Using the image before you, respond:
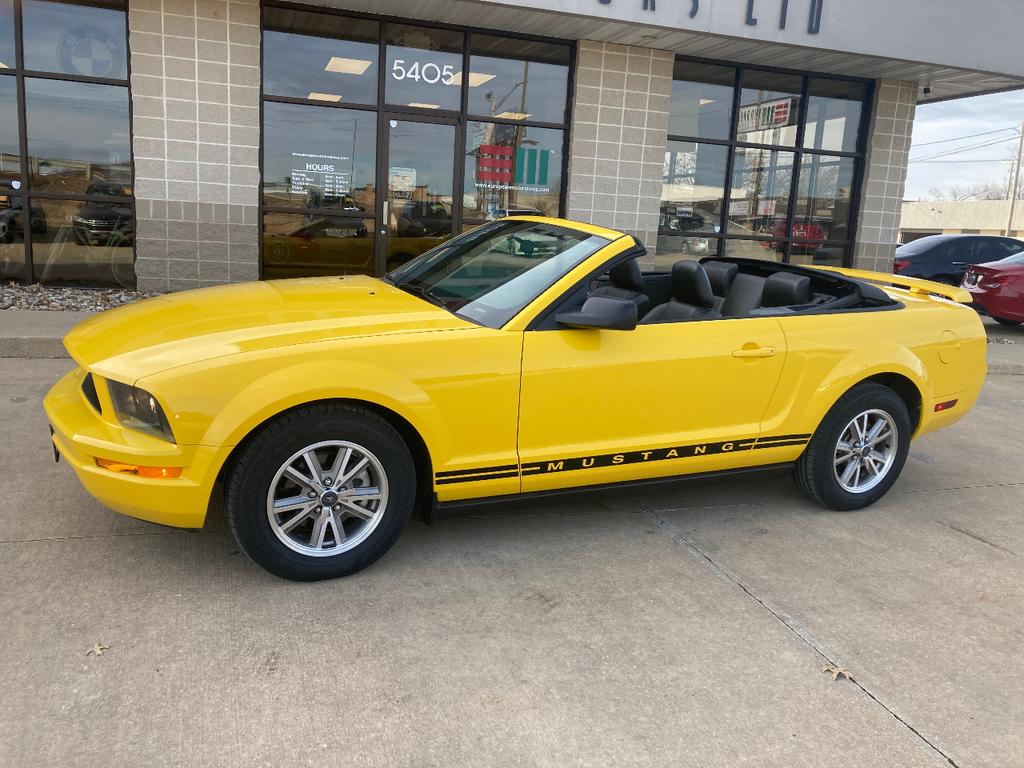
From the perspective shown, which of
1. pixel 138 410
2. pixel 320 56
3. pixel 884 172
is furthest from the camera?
pixel 884 172

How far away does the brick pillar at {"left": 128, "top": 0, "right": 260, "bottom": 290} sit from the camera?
32.2 ft

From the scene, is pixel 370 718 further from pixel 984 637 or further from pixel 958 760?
pixel 984 637

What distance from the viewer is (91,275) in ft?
34.7

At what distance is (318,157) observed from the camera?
10.8 m

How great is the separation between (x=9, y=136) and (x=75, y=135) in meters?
0.74

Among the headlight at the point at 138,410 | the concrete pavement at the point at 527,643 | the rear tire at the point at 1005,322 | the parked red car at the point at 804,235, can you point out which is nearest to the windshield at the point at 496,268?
the concrete pavement at the point at 527,643

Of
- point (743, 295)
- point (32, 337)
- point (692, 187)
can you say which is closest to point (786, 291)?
point (743, 295)

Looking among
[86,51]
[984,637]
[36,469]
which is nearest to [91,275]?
[86,51]

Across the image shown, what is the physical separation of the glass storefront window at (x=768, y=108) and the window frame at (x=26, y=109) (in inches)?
341

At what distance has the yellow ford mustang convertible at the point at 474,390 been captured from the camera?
323 cm

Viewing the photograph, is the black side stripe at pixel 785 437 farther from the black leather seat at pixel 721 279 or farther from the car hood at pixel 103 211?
the car hood at pixel 103 211

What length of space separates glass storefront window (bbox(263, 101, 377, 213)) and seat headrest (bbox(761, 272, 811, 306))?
7.34 m

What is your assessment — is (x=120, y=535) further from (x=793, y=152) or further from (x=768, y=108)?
(x=793, y=152)

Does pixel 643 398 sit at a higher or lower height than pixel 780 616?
higher
